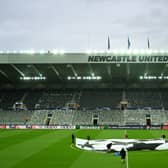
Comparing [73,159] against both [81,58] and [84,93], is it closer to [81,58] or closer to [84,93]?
[81,58]

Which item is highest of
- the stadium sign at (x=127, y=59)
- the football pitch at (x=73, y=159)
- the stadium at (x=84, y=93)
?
the stadium sign at (x=127, y=59)

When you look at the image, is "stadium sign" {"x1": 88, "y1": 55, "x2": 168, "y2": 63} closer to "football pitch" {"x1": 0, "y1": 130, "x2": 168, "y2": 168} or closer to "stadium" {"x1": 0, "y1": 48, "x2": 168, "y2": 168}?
"stadium" {"x1": 0, "y1": 48, "x2": 168, "y2": 168}

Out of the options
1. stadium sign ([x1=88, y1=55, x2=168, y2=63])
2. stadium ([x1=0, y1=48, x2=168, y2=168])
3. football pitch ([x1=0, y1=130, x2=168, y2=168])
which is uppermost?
stadium sign ([x1=88, y1=55, x2=168, y2=63])

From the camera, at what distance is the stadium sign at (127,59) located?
55.1 meters

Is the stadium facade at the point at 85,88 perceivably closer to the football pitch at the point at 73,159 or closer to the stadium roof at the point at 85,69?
the stadium roof at the point at 85,69

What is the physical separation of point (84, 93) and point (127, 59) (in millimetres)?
21320

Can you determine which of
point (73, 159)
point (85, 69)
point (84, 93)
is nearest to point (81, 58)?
point (85, 69)

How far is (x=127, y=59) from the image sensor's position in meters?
55.7

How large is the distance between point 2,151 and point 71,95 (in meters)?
46.2

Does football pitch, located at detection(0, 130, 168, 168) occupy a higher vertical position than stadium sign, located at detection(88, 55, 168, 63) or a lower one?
lower

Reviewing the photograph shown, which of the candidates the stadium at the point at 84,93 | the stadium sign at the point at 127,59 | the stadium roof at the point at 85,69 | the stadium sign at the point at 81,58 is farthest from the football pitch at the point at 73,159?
the stadium roof at the point at 85,69

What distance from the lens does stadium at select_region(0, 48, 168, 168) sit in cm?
5572

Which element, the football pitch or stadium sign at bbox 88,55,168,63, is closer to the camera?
the football pitch

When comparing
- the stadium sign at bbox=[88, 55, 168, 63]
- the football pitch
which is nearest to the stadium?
the stadium sign at bbox=[88, 55, 168, 63]
